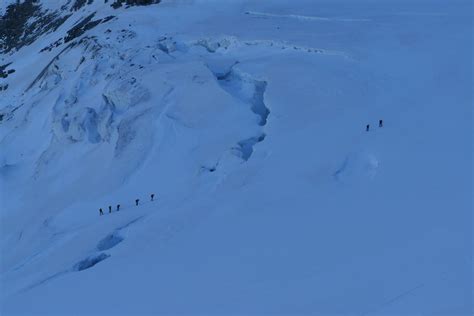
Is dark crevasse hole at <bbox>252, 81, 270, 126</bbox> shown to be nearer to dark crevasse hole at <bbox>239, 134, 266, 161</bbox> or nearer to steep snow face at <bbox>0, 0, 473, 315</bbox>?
steep snow face at <bbox>0, 0, 473, 315</bbox>

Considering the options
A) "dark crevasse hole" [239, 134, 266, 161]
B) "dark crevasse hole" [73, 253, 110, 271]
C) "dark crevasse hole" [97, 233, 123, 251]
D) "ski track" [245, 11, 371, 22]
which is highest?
"ski track" [245, 11, 371, 22]

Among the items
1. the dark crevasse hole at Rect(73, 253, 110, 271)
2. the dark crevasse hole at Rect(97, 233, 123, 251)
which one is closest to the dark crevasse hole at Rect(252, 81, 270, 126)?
the dark crevasse hole at Rect(97, 233, 123, 251)

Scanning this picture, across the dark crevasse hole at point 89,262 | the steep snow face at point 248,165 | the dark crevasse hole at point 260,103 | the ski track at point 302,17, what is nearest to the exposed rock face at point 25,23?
the steep snow face at point 248,165

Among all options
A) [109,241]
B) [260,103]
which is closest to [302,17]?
[260,103]

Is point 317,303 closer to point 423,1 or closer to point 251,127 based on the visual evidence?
point 251,127

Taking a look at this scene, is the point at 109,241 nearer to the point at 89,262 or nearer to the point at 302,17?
the point at 89,262

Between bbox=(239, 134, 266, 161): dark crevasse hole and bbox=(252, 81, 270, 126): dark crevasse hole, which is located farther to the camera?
bbox=(252, 81, 270, 126): dark crevasse hole

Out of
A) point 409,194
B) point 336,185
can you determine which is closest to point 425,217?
point 409,194
